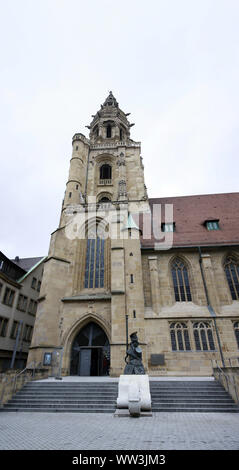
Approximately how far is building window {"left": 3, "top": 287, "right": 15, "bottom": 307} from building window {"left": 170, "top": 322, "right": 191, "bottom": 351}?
→ 12616 mm

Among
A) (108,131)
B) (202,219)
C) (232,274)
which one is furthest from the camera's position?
(108,131)

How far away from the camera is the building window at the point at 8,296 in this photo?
18.1 metres

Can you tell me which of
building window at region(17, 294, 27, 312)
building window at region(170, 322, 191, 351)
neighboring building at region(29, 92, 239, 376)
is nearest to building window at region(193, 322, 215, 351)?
neighboring building at region(29, 92, 239, 376)

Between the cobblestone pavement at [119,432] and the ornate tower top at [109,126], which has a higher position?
the ornate tower top at [109,126]

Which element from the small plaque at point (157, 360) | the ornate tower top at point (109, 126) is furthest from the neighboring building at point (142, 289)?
the ornate tower top at point (109, 126)

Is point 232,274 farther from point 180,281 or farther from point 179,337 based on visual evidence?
point 179,337

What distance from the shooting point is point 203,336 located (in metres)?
13.7

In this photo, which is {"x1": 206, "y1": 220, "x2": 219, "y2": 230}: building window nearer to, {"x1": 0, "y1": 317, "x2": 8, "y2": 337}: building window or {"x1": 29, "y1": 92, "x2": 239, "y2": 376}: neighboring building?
{"x1": 29, "y1": 92, "x2": 239, "y2": 376}: neighboring building

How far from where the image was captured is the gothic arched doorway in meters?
14.5

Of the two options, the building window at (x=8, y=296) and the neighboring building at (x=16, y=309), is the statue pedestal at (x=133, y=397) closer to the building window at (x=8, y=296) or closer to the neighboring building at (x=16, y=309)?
the neighboring building at (x=16, y=309)

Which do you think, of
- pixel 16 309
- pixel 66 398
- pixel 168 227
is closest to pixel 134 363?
pixel 66 398

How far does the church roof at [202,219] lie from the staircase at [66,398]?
9675 mm

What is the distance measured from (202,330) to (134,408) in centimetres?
839

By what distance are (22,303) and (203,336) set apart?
14870 mm
